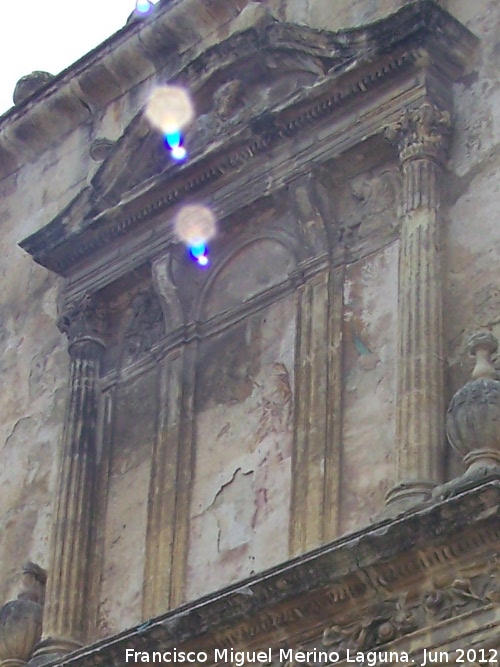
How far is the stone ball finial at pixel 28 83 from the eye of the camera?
1528 centimetres

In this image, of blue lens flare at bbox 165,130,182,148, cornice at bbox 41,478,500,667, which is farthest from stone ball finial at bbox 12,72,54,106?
cornice at bbox 41,478,500,667

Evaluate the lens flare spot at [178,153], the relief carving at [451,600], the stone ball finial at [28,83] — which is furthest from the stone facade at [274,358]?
the stone ball finial at [28,83]

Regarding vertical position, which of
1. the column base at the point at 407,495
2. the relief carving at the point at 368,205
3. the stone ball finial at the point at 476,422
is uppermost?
the relief carving at the point at 368,205

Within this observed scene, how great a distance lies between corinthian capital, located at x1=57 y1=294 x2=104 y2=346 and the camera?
43.0ft

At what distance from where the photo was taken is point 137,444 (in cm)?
1248

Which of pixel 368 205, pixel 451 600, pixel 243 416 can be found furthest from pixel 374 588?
pixel 368 205

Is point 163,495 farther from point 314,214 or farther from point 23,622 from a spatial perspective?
point 314,214

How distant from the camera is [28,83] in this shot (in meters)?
15.4

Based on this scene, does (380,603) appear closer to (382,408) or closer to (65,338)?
(382,408)

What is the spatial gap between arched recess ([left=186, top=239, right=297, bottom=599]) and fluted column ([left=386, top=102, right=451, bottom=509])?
0.94 m

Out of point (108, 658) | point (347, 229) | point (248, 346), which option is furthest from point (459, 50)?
point (108, 658)

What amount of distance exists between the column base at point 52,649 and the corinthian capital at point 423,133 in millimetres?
3217

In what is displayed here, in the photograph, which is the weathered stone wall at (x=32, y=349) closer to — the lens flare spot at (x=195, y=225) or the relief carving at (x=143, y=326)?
the relief carving at (x=143, y=326)

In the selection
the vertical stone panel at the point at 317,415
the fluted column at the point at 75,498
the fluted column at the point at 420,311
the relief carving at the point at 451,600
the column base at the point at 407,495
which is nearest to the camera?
the relief carving at the point at 451,600
